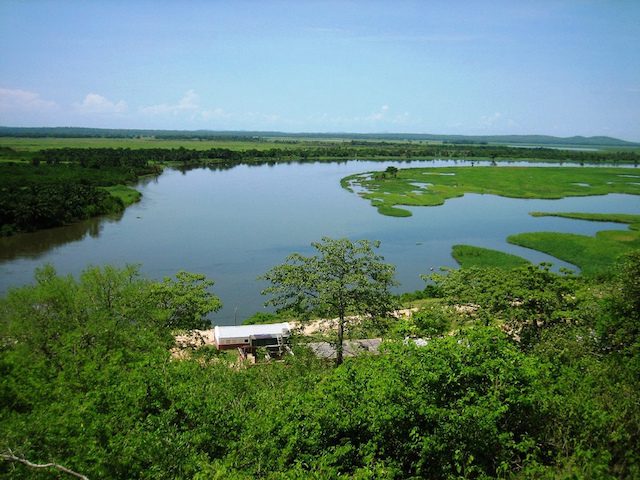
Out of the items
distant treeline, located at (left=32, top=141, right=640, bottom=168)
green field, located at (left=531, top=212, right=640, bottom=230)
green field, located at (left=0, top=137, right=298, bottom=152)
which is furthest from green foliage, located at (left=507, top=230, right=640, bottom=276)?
green field, located at (left=0, top=137, right=298, bottom=152)

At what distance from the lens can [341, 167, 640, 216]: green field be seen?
56981 millimetres

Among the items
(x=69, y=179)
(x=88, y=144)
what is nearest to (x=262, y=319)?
(x=69, y=179)

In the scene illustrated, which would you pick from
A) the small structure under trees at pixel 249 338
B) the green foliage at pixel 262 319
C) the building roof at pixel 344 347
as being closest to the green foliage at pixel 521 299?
the building roof at pixel 344 347

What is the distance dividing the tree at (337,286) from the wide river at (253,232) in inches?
356

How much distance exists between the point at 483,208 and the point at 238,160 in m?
64.4

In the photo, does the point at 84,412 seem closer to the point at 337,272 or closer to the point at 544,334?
the point at 337,272

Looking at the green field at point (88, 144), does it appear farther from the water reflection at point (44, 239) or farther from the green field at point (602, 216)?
the green field at point (602, 216)

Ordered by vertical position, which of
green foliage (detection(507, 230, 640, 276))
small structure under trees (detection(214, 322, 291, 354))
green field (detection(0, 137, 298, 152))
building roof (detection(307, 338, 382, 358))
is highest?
green field (detection(0, 137, 298, 152))

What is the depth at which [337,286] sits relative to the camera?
1450cm

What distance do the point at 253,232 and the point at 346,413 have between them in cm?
3307

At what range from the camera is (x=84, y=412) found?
24.9 feet

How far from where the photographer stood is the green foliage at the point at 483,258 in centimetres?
3116

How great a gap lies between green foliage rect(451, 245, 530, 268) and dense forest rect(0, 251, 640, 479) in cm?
1986

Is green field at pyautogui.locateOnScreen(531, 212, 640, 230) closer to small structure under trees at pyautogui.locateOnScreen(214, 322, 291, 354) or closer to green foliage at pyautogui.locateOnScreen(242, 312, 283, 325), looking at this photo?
green foliage at pyautogui.locateOnScreen(242, 312, 283, 325)
